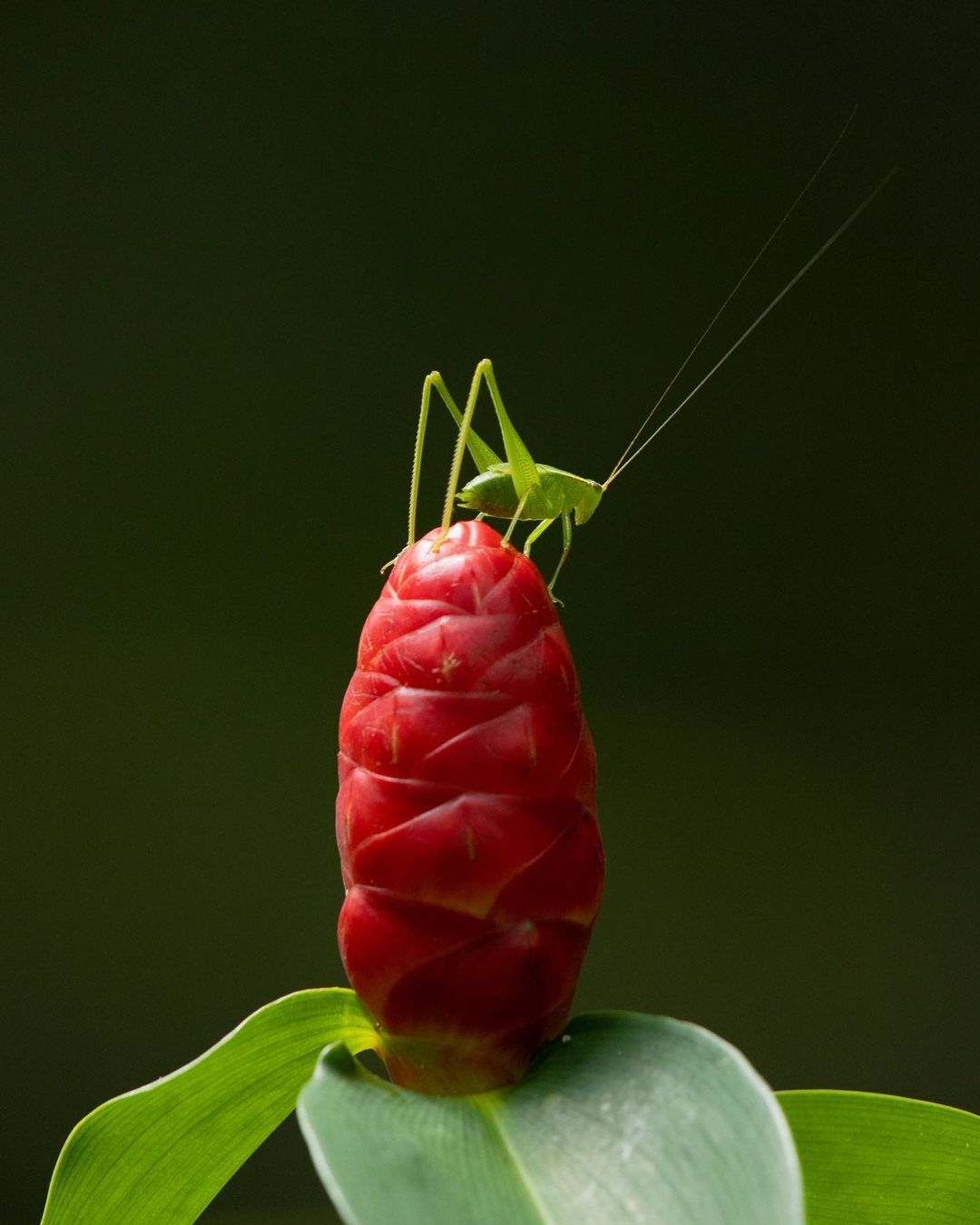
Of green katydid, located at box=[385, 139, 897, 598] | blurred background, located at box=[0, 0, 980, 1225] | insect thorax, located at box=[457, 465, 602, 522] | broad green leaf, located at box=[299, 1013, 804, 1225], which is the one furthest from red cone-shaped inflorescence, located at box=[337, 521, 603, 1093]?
blurred background, located at box=[0, 0, 980, 1225]

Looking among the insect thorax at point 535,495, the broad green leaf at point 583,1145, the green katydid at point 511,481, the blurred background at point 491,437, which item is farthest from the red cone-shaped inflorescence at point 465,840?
the blurred background at point 491,437

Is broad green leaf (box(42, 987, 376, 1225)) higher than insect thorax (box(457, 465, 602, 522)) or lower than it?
lower

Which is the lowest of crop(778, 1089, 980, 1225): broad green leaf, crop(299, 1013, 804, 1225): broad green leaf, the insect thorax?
crop(778, 1089, 980, 1225): broad green leaf

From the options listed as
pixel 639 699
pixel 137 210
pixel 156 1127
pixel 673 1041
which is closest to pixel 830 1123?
pixel 673 1041

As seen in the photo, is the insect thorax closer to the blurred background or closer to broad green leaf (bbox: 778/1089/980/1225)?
broad green leaf (bbox: 778/1089/980/1225)

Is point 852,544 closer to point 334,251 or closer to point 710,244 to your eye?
point 710,244

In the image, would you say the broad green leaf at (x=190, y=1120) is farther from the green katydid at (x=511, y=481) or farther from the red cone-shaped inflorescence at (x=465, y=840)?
the green katydid at (x=511, y=481)

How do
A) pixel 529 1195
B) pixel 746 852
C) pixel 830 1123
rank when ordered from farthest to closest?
pixel 746 852 < pixel 830 1123 < pixel 529 1195

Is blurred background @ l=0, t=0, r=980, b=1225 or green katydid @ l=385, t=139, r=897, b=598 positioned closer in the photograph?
green katydid @ l=385, t=139, r=897, b=598
